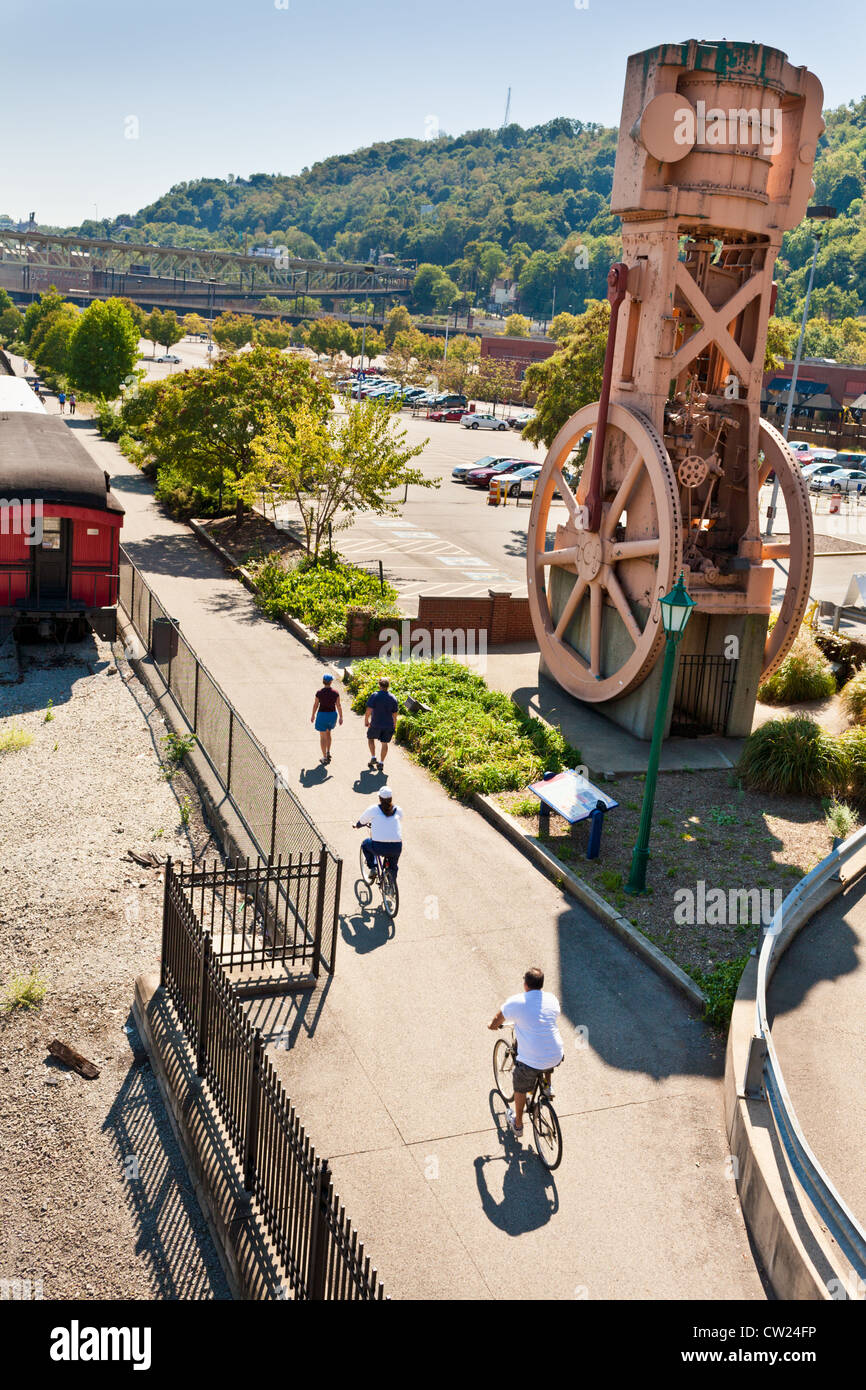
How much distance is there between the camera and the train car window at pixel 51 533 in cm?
2083

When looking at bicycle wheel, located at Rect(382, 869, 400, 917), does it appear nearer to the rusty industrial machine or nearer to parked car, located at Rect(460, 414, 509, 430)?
the rusty industrial machine

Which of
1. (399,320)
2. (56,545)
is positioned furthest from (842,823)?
(399,320)

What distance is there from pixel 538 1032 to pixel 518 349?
11687 cm

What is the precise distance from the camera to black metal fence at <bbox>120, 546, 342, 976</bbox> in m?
10.9

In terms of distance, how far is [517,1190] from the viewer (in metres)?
8.30

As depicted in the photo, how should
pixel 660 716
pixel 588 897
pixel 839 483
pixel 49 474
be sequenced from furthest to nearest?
pixel 839 483
pixel 49 474
pixel 588 897
pixel 660 716

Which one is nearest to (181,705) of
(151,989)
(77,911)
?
(77,911)

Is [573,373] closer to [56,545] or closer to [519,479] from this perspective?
[519,479]

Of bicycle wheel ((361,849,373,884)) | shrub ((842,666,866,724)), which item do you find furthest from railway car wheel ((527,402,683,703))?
Answer: bicycle wheel ((361,849,373,884))

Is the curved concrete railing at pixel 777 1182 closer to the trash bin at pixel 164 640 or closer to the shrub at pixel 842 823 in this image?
the shrub at pixel 842 823

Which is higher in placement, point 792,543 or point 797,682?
point 792,543

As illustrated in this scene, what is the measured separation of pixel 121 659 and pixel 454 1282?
1588 centimetres

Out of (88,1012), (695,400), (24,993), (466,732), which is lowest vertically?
(88,1012)

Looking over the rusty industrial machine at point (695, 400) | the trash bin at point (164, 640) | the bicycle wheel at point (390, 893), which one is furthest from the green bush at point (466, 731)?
the bicycle wheel at point (390, 893)
